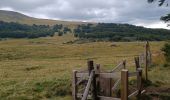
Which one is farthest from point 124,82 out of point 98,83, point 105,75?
point 98,83

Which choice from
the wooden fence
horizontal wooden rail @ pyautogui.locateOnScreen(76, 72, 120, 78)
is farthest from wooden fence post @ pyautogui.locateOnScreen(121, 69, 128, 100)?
horizontal wooden rail @ pyautogui.locateOnScreen(76, 72, 120, 78)

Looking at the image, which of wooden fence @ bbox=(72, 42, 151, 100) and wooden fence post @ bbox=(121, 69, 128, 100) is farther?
wooden fence @ bbox=(72, 42, 151, 100)

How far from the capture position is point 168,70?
27516 millimetres

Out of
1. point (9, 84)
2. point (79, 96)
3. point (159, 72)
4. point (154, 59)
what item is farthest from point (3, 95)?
point (154, 59)

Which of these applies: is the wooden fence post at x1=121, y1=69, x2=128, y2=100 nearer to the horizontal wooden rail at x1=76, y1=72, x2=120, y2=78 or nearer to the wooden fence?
the wooden fence

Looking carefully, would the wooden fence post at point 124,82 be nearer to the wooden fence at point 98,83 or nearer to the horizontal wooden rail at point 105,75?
the wooden fence at point 98,83

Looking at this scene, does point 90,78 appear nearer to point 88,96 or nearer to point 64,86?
point 88,96

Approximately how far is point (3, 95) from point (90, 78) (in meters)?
8.52

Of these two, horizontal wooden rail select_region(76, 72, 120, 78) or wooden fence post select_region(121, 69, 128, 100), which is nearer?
wooden fence post select_region(121, 69, 128, 100)

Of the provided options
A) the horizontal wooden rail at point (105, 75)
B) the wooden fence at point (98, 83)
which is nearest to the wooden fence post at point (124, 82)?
the wooden fence at point (98, 83)

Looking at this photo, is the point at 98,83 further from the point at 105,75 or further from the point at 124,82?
the point at 124,82

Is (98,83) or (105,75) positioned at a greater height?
(105,75)

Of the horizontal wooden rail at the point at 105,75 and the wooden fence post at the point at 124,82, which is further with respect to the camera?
the horizontal wooden rail at the point at 105,75

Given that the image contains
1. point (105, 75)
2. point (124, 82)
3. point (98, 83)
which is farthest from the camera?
point (98, 83)
